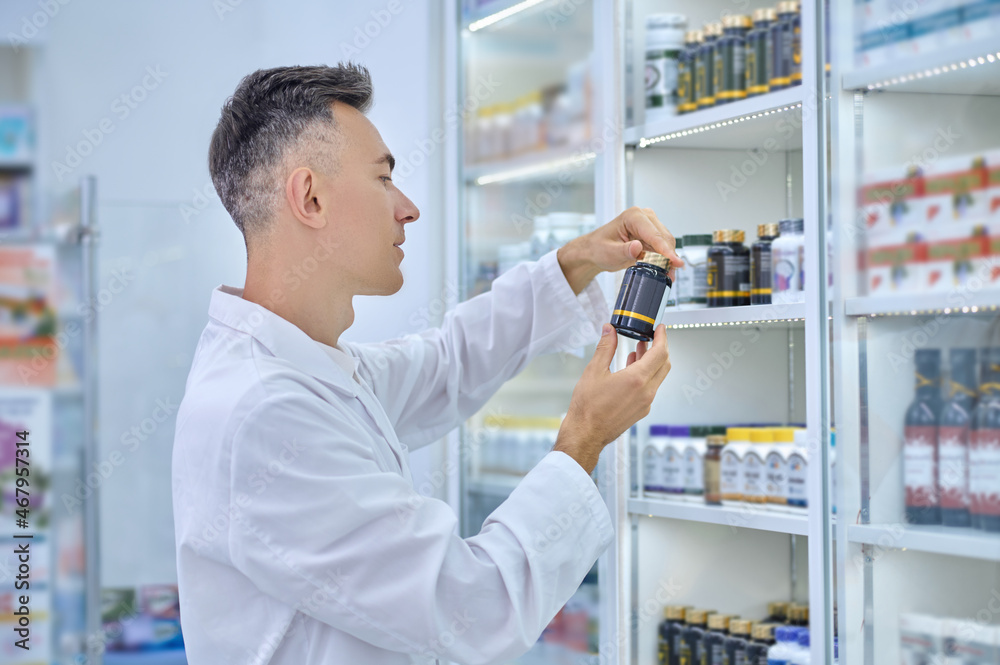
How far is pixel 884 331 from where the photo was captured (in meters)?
1.89

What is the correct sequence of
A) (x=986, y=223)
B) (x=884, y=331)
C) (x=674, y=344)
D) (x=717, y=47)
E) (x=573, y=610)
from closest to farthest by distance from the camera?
(x=986, y=223)
(x=884, y=331)
(x=717, y=47)
(x=674, y=344)
(x=573, y=610)

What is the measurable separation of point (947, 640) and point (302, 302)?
1.27m

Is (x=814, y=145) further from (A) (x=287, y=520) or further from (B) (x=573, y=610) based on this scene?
(B) (x=573, y=610)

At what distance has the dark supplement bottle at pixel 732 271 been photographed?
223cm

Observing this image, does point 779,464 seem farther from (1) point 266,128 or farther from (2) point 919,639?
(1) point 266,128

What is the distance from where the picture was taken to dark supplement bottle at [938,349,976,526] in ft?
5.66

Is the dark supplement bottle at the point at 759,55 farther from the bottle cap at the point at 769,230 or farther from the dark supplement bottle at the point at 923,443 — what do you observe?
the dark supplement bottle at the point at 923,443

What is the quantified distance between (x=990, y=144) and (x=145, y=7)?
2.52 meters

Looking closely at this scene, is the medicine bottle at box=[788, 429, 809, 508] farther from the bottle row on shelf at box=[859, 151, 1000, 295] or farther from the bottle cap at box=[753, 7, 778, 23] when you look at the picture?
the bottle cap at box=[753, 7, 778, 23]

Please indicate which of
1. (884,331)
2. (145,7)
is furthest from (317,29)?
(884,331)

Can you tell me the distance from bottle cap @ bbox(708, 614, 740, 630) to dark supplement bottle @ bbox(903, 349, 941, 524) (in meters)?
0.66

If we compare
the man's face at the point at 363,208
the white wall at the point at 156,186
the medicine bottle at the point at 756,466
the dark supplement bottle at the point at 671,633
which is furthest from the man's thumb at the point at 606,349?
the white wall at the point at 156,186

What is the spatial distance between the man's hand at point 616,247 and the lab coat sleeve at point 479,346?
29 mm

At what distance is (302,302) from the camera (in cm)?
166
